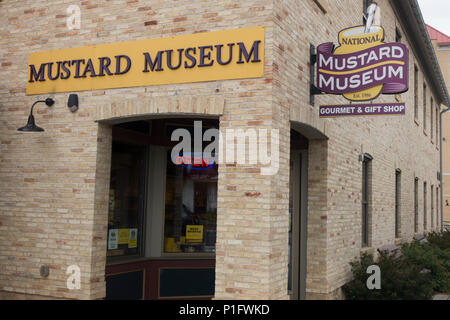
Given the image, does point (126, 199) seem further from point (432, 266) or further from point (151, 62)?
point (432, 266)

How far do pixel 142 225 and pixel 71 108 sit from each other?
111 inches

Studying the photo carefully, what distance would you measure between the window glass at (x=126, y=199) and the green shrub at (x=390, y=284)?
401cm

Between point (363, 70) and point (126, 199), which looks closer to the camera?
point (363, 70)

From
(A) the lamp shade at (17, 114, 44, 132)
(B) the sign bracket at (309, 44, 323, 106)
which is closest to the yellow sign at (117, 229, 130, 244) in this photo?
(A) the lamp shade at (17, 114, 44, 132)

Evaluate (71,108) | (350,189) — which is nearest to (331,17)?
(350,189)

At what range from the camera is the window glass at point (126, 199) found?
8727mm

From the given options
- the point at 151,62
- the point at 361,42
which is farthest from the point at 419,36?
the point at 151,62

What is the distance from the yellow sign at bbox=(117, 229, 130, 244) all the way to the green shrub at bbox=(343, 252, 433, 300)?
4.08 metres

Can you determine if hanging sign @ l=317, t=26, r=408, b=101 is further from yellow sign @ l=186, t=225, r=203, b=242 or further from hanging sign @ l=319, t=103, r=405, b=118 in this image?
yellow sign @ l=186, t=225, r=203, b=242

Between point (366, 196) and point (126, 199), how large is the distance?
5.41 m

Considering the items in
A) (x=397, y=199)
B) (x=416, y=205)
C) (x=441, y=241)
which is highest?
(x=397, y=199)

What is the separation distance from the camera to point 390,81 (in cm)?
682

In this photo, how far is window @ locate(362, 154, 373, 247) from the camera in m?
11.0

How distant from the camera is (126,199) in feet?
29.6
